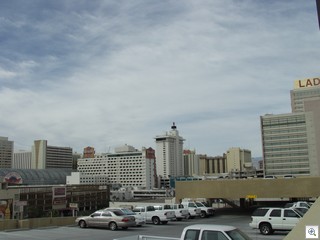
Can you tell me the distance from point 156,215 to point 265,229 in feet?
33.0

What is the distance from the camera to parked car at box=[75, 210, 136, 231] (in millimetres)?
25828

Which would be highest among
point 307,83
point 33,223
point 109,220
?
point 307,83

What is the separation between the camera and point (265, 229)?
23609 mm

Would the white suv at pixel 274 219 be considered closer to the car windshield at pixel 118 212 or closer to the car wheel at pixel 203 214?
the car windshield at pixel 118 212

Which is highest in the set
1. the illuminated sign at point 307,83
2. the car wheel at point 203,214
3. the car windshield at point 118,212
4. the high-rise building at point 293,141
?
the illuminated sign at point 307,83

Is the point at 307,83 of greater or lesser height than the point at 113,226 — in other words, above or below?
above

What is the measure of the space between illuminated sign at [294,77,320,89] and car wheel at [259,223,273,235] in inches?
6892

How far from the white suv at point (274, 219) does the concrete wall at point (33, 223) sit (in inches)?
524

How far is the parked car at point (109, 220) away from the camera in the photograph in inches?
1017

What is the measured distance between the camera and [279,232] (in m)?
24.6

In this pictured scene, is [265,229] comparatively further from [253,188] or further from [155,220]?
[253,188]

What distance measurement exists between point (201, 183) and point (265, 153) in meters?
135

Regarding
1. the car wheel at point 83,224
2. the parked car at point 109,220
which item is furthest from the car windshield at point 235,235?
the car wheel at point 83,224

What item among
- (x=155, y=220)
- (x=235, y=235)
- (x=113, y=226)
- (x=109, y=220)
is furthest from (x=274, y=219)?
(x=235, y=235)
